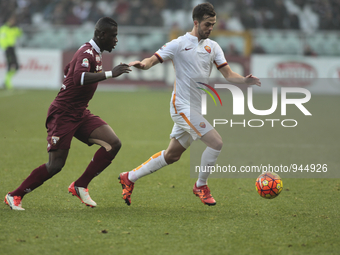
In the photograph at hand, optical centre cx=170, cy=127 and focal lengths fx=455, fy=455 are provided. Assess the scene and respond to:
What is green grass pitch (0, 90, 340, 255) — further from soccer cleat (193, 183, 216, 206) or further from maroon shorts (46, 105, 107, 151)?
maroon shorts (46, 105, 107, 151)

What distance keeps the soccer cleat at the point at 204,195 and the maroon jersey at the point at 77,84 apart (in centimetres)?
151

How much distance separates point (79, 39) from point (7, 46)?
10.7ft

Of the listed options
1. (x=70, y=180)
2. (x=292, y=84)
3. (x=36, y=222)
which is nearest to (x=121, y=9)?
(x=292, y=84)

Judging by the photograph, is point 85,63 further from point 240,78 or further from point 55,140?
point 240,78

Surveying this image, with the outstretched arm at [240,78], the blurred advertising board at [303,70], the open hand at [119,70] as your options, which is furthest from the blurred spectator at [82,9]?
the open hand at [119,70]

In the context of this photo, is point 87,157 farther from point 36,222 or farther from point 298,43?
point 298,43

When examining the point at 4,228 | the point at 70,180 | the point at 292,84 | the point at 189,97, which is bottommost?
the point at 292,84

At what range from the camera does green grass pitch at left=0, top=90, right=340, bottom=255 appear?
3.60 m

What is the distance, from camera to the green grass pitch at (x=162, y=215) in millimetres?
3598

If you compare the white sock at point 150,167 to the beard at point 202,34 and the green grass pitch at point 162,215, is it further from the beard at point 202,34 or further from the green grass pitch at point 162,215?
the beard at point 202,34

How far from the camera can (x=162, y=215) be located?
4.50 m

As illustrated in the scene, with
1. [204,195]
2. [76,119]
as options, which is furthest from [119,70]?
[204,195]

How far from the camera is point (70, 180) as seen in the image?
238 inches

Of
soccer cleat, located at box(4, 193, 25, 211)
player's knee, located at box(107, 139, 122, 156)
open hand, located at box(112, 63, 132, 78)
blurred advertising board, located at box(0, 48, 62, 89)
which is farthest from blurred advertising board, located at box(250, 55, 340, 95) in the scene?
soccer cleat, located at box(4, 193, 25, 211)
